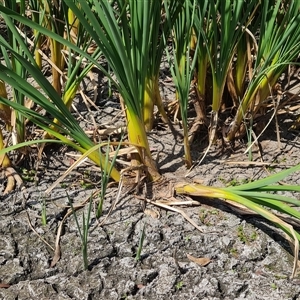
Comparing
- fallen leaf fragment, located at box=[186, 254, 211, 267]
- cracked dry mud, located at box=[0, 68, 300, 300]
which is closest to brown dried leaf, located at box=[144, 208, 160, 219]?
cracked dry mud, located at box=[0, 68, 300, 300]

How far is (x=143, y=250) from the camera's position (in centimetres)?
132

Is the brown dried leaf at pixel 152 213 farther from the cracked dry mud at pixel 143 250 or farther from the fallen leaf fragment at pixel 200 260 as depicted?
the fallen leaf fragment at pixel 200 260

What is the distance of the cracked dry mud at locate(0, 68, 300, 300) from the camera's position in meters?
1.23

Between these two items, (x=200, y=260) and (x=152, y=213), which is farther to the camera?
(x=152, y=213)

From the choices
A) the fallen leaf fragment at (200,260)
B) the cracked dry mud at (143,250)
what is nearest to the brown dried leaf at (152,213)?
the cracked dry mud at (143,250)

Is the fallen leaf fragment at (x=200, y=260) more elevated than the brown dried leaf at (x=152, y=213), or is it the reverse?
the brown dried leaf at (x=152, y=213)

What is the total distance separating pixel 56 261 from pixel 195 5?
0.65 m

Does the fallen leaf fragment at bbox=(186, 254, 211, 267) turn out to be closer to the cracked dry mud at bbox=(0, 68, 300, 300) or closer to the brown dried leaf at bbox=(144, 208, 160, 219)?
the cracked dry mud at bbox=(0, 68, 300, 300)

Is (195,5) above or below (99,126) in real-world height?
above

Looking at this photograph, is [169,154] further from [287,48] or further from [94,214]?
[287,48]

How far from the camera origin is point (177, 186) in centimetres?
143

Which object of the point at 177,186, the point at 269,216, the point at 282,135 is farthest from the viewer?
the point at 282,135

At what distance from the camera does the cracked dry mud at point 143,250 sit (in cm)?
123

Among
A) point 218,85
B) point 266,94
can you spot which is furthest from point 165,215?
point 266,94
